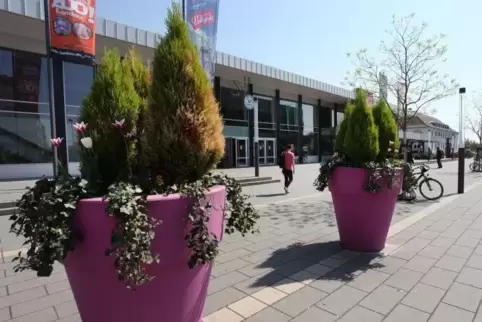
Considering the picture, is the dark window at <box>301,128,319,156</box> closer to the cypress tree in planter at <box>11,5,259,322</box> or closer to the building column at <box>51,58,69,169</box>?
the building column at <box>51,58,69,169</box>

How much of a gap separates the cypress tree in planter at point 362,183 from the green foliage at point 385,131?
19 cm

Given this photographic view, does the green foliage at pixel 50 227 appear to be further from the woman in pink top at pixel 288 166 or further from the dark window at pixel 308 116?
the dark window at pixel 308 116

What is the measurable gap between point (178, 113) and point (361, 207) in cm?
303

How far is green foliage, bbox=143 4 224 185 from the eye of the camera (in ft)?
6.59

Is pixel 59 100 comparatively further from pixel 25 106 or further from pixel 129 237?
pixel 129 237

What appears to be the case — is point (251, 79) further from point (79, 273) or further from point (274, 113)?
point (79, 273)

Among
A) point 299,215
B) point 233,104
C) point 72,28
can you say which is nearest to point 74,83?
point 72,28

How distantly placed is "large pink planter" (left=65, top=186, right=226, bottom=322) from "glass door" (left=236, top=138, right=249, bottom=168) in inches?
863

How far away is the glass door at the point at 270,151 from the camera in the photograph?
27.0 m

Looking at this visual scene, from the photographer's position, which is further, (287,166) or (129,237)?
(287,166)

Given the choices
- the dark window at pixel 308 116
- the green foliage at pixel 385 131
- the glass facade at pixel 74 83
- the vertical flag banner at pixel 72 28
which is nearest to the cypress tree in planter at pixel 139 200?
the green foliage at pixel 385 131

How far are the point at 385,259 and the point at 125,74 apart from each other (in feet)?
12.1

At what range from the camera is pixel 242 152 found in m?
24.6

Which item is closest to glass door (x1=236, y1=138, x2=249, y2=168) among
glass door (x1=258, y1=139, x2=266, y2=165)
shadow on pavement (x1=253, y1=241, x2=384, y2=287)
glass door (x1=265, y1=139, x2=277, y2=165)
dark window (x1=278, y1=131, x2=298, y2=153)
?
glass door (x1=258, y1=139, x2=266, y2=165)
